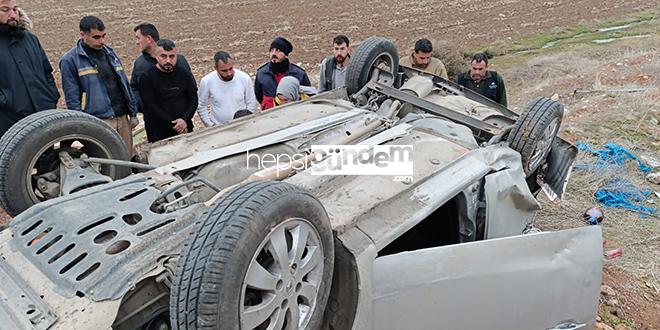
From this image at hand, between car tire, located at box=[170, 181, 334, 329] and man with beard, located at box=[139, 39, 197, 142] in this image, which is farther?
man with beard, located at box=[139, 39, 197, 142]

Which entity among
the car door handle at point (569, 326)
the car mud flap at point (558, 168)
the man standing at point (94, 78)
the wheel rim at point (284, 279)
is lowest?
the car door handle at point (569, 326)

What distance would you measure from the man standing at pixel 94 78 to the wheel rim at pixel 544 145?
11.0 ft

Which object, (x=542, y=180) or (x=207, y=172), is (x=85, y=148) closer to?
(x=207, y=172)

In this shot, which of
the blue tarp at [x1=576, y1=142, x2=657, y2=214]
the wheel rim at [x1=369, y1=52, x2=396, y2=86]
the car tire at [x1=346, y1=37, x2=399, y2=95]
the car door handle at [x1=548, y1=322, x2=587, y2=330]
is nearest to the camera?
the car door handle at [x1=548, y1=322, x2=587, y2=330]

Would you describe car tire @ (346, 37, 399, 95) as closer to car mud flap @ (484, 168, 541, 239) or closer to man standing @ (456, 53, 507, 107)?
man standing @ (456, 53, 507, 107)

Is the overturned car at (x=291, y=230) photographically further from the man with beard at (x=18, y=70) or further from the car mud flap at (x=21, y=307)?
the man with beard at (x=18, y=70)

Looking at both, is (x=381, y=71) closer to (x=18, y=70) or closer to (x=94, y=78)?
(x=94, y=78)

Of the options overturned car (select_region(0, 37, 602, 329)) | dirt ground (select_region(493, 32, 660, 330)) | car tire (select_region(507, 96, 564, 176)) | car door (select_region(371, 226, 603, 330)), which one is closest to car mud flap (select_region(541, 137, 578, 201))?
overturned car (select_region(0, 37, 602, 329))

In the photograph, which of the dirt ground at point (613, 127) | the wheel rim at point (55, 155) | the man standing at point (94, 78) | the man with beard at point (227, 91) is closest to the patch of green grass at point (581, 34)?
the dirt ground at point (613, 127)

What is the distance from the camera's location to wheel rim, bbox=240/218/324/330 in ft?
6.57

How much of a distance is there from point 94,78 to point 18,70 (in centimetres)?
55

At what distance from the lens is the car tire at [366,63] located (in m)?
4.82

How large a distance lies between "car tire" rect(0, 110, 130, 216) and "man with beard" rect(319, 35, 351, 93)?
2776mm

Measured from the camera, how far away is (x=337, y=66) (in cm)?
562
